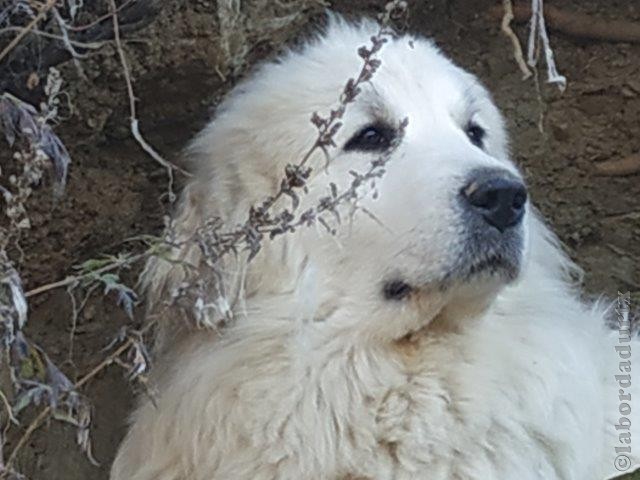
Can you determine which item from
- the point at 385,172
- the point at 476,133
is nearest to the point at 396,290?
the point at 385,172

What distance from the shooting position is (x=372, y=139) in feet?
11.5

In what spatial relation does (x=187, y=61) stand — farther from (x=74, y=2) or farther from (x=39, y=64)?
(x=74, y=2)

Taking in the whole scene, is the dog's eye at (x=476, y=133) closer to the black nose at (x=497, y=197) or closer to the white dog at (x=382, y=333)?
the white dog at (x=382, y=333)

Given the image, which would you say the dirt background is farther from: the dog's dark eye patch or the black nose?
the black nose

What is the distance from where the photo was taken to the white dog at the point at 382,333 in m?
3.21

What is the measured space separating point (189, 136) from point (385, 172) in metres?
1.21

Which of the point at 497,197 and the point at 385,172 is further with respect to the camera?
the point at 385,172

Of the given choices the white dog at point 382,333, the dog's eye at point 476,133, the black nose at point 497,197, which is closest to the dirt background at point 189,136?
the white dog at point 382,333

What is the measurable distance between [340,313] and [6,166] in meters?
1.13

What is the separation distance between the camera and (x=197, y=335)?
348 cm

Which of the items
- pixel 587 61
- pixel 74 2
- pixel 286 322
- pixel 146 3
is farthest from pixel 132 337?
pixel 587 61

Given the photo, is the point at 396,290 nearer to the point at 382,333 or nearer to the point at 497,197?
the point at 382,333

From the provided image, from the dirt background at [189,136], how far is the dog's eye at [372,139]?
89cm

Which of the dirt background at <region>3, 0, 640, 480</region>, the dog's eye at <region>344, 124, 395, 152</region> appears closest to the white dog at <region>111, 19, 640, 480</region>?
the dog's eye at <region>344, 124, 395, 152</region>
